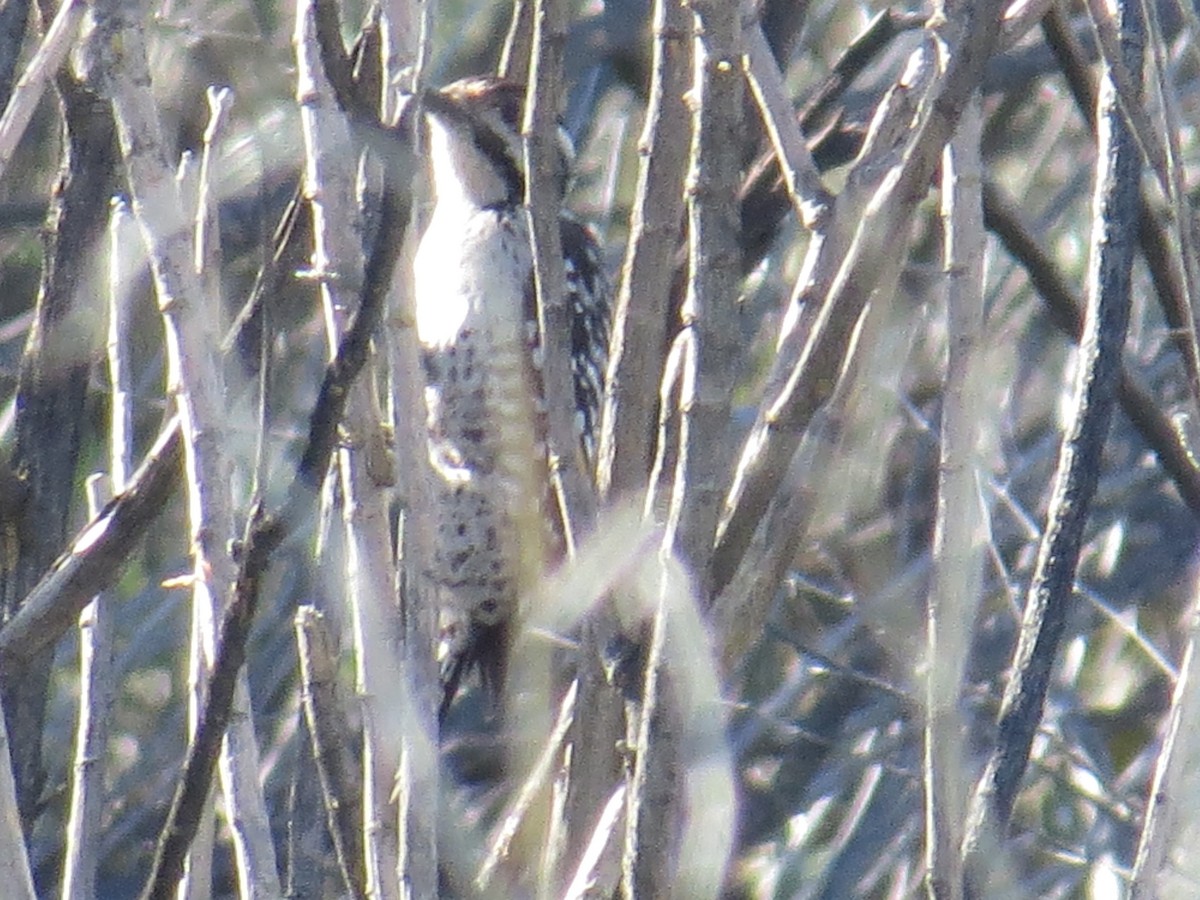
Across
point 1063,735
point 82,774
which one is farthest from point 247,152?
point 82,774

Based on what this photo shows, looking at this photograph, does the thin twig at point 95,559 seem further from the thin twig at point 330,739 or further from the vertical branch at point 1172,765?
the vertical branch at point 1172,765

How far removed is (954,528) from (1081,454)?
129 mm

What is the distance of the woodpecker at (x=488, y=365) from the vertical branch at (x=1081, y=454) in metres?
1.96

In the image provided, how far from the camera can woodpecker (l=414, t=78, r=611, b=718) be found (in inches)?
152

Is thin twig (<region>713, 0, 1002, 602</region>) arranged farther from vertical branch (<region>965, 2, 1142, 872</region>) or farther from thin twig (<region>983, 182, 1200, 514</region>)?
thin twig (<region>983, 182, 1200, 514</region>)

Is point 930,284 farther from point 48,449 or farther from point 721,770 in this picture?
point 721,770

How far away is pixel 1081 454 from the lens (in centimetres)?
176

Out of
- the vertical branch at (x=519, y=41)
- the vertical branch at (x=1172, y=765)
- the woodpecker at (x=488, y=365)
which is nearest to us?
the vertical branch at (x=1172, y=765)

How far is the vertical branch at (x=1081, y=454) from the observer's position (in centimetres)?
168

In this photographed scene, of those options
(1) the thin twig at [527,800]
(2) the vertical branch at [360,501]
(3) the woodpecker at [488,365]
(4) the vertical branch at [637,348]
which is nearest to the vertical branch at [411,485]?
(2) the vertical branch at [360,501]

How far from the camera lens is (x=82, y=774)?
6.40ft

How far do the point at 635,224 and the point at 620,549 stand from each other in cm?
27

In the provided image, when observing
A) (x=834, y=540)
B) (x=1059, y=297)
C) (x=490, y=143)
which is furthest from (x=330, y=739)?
(x=834, y=540)

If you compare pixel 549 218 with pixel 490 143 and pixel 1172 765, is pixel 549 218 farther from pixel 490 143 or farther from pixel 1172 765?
pixel 490 143
